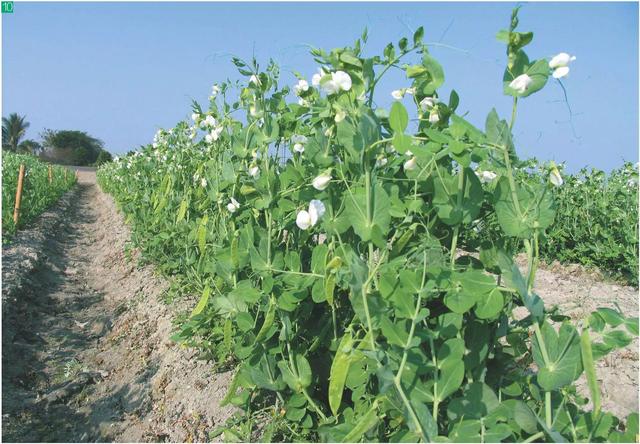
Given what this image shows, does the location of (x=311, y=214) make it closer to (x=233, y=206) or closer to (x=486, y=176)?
(x=486, y=176)

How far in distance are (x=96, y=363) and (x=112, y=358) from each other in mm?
107

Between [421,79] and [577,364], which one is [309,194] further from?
[577,364]

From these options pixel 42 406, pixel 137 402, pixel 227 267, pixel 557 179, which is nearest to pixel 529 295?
pixel 557 179

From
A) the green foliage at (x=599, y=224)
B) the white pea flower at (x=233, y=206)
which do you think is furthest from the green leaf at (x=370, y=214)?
the green foliage at (x=599, y=224)

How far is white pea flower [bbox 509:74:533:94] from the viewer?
1.31 meters

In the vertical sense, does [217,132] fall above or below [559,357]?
above

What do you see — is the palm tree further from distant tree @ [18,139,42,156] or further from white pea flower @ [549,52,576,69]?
white pea flower @ [549,52,576,69]

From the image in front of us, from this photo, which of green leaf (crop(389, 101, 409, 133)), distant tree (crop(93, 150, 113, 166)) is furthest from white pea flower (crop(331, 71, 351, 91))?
distant tree (crop(93, 150, 113, 166))

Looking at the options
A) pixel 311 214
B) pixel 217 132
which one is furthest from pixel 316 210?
pixel 217 132

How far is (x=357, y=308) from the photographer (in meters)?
1.46

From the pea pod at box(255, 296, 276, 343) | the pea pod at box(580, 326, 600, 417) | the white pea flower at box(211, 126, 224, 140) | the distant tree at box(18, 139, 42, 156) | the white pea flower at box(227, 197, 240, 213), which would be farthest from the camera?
the distant tree at box(18, 139, 42, 156)

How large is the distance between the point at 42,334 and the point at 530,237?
3989mm

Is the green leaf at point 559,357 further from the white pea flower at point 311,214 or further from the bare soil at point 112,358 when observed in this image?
the white pea flower at point 311,214

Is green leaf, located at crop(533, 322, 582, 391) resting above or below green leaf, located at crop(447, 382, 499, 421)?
above
